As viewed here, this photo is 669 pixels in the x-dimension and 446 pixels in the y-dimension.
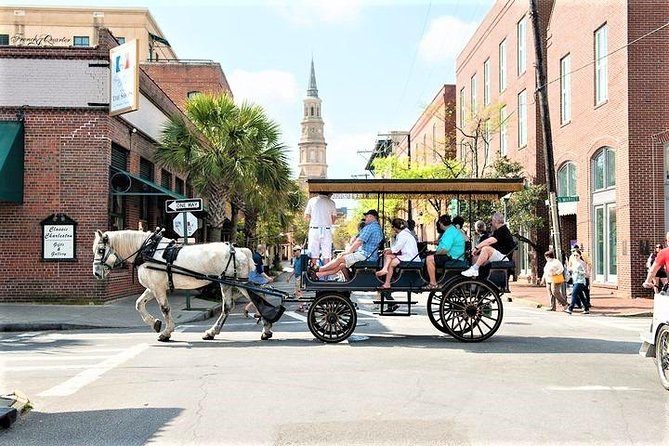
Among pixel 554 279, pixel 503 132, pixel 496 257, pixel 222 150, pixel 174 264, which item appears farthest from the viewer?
pixel 503 132

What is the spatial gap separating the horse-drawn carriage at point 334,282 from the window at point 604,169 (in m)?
12.7

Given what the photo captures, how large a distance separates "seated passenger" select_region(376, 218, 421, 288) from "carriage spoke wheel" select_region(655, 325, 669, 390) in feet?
14.8

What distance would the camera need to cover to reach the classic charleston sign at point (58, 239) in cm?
1873

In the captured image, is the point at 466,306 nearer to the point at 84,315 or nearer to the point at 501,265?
the point at 501,265

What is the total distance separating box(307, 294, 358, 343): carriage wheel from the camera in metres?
11.7

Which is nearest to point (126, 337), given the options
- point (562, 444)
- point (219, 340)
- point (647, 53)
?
point (219, 340)

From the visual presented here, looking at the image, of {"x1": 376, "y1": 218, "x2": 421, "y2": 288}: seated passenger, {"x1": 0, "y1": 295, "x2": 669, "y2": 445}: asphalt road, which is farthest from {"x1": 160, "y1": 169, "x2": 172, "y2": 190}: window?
{"x1": 376, "y1": 218, "x2": 421, "y2": 288}: seated passenger

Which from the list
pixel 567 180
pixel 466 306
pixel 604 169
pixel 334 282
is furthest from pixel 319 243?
pixel 567 180

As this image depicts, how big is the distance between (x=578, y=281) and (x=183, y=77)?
3724 cm

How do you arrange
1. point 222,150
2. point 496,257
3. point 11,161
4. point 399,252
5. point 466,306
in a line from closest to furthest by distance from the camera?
1. point 466,306
2. point 496,257
3. point 399,252
4. point 11,161
5. point 222,150

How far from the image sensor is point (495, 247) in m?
12.1

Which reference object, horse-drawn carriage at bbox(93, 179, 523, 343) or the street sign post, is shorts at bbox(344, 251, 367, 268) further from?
the street sign post

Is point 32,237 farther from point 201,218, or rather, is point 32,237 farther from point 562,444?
point 562,444

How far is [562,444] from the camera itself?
592cm
